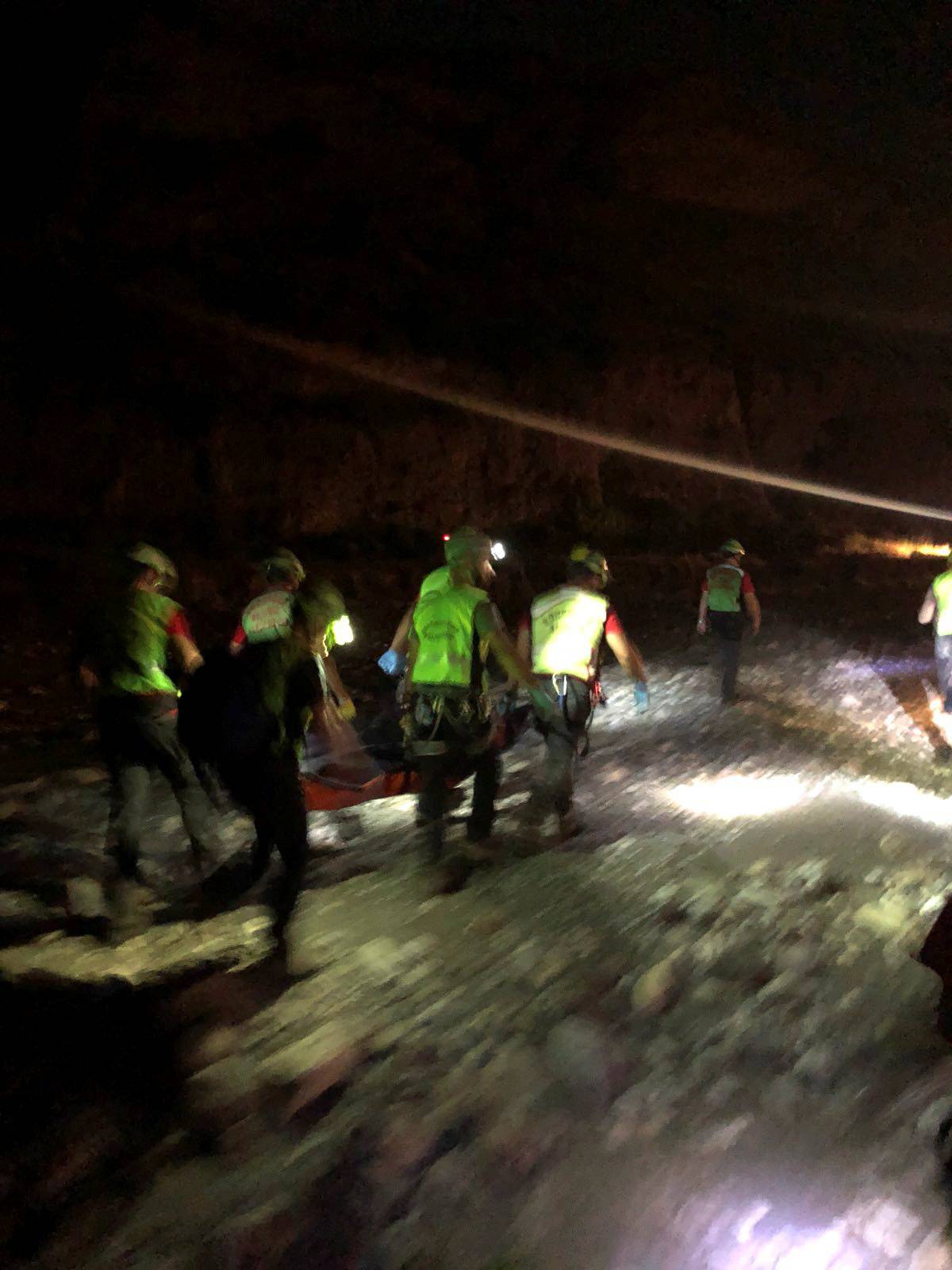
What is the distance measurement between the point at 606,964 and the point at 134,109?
17307mm

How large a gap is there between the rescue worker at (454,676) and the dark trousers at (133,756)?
4.31 ft

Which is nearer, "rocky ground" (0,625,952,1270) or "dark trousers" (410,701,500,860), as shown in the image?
"rocky ground" (0,625,952,1270)

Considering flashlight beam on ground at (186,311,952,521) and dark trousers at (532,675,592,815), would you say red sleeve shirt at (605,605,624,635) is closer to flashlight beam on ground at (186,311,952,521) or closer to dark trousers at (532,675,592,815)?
dark trousers at (532,675,592,815)

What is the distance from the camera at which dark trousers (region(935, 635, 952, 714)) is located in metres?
8.47

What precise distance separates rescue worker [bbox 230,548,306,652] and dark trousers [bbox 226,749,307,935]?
0.53m

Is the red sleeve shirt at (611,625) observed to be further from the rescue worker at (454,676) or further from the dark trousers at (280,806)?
the dark trousers at (280,806)

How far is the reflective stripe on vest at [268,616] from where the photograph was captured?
430cm

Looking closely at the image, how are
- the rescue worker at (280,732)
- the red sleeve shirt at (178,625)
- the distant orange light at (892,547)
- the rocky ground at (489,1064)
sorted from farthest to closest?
the distant orange light at (892,547), the red sleeve shirt at (178,625), the rescue worker at (280,732), the rocky ground at (489,1064)

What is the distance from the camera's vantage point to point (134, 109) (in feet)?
52.5

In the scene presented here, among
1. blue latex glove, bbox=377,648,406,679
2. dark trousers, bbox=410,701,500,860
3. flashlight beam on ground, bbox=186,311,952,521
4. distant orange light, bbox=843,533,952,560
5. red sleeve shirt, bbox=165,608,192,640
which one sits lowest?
distant orange light, bbox=843,533,952,560

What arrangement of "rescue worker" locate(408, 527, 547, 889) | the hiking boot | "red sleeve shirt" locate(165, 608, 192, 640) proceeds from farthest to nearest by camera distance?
"rescue worker" locate(408, 527, 547, 889)
"red sleeve shirt" locate(165, 608, 192, 640)
the hiking boot

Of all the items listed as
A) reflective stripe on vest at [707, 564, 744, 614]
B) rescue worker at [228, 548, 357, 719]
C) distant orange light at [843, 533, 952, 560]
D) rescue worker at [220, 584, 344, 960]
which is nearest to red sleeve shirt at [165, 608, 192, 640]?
rescue worker at [228, 548, 357, 719]

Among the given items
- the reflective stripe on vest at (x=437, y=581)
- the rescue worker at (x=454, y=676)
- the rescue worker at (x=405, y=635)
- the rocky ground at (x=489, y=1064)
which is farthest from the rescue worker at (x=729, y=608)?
the reflective stripe on vest at (x=437, y=581)

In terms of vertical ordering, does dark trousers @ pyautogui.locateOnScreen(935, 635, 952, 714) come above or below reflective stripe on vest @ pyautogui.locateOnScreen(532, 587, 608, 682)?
below
